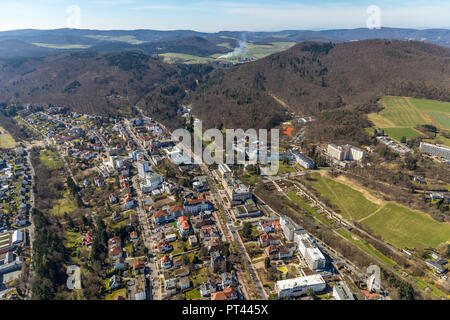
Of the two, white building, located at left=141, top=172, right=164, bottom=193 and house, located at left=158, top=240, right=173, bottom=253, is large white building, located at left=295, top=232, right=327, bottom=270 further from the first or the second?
white building, located at left=141, top=172, right=164, bottom=193

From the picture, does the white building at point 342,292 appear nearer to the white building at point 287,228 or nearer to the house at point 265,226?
the white building at point 287,228

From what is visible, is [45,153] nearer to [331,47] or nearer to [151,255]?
[151,255]

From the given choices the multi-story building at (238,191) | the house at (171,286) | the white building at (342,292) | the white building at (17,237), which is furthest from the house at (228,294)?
the white building at (17,237)

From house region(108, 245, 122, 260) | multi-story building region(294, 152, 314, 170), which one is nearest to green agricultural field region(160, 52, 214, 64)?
multi-story building region(294, 152, 314, 170)

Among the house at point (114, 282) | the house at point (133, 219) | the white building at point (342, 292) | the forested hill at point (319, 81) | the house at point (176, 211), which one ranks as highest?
the forested hill at point (319, 81)

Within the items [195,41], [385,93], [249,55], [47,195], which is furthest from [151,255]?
[195,41]

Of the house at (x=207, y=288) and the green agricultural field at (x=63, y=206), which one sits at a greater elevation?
the green agricultural field at (x=63, y=206)
